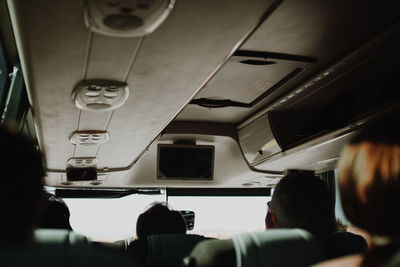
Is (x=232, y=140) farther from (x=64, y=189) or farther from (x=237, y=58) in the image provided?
(x=64, y=189)

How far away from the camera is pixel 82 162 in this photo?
24.5ft

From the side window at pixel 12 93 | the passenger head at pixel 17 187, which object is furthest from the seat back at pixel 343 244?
the side window at pixel 12 93

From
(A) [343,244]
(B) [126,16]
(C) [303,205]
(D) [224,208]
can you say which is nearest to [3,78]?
(B) [126,16]

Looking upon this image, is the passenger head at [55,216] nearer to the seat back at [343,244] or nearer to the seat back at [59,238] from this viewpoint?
the seat back at [59,238]

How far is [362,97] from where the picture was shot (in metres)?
4.84

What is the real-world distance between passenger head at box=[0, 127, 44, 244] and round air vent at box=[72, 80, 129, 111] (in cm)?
250

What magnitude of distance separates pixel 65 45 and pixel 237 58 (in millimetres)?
1894

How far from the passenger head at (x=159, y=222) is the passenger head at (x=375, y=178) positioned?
249 centimetres

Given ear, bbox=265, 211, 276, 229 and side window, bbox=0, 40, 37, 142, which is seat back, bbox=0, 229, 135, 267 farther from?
side window, bbox=0, 40, 37, 142

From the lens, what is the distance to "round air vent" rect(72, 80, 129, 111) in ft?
12.5

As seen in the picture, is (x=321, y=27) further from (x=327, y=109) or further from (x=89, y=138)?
(x=89, y=138)

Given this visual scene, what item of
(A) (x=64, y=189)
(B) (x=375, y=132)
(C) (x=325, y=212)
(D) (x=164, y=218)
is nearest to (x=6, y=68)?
(D) (x=164, y=218)

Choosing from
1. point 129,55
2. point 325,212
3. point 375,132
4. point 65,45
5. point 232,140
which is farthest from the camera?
point 232,140

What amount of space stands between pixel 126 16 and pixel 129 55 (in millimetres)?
623
